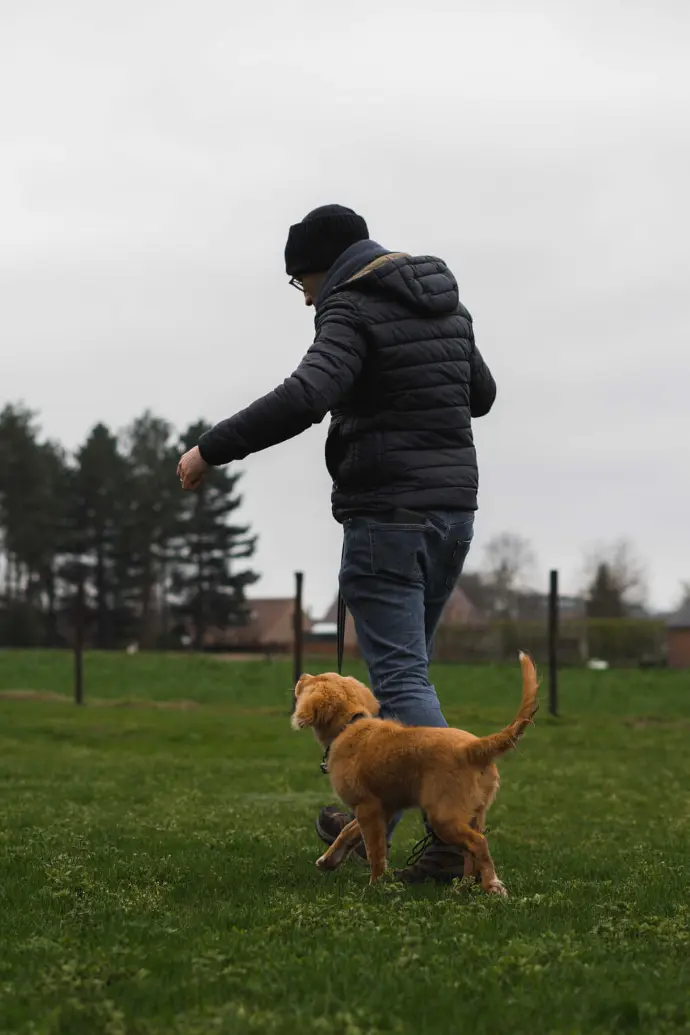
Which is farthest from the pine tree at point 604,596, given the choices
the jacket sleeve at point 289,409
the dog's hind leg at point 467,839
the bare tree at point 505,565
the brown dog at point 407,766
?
the dog's hind leg at point 467,839

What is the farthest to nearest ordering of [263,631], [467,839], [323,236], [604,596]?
[263,631]
[604,596]
[323,236]
[467,839]

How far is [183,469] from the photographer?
505cm

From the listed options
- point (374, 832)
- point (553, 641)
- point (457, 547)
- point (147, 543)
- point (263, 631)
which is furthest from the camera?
point (263, 631)

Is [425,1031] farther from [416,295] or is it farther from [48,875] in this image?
[416,295]

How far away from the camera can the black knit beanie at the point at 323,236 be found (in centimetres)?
572

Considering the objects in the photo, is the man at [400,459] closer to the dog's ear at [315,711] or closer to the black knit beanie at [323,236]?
the black knit beanie at [323,236]

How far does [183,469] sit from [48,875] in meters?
1.75

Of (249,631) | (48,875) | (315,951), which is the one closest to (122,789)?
A: (48,875)

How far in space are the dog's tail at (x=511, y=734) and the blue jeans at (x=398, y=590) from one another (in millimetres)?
637

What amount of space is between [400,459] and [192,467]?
35.0 inches

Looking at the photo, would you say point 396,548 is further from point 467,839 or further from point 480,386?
point 467,839

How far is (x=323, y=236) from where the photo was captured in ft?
18.8

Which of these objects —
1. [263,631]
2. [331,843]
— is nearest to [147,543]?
[263,631]

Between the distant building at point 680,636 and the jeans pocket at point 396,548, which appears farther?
the distant building at point 680,636
